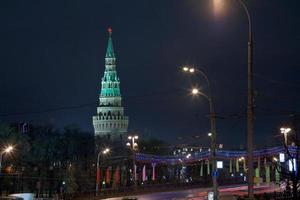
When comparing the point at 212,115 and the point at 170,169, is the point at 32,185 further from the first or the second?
the point at 170,169

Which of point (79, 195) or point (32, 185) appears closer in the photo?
point (79, 195)

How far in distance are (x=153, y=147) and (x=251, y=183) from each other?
477 feet

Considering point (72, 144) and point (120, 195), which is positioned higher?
point (72, 144)

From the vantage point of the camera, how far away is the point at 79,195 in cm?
7950

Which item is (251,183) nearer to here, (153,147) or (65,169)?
(65,169)

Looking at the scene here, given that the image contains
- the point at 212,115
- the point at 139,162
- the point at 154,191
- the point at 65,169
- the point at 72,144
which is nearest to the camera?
the point at 212,115

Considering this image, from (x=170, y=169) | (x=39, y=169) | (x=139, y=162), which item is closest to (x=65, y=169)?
(x=39, y=169)

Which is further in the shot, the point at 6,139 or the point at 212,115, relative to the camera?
the point at 6,139

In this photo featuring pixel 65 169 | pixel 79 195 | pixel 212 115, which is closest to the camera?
pixel 212 115

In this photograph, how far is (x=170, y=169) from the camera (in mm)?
191375

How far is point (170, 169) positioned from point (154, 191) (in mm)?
82970

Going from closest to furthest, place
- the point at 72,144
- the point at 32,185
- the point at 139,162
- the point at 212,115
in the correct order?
the point at 212,115, the point at 32,185, the point at 72,144, the point at 139,162

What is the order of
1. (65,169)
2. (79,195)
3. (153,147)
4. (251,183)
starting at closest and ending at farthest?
(251,183) < (79,195) < (65,169) < (153,147)

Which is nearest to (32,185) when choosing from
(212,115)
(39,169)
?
(39,169)
